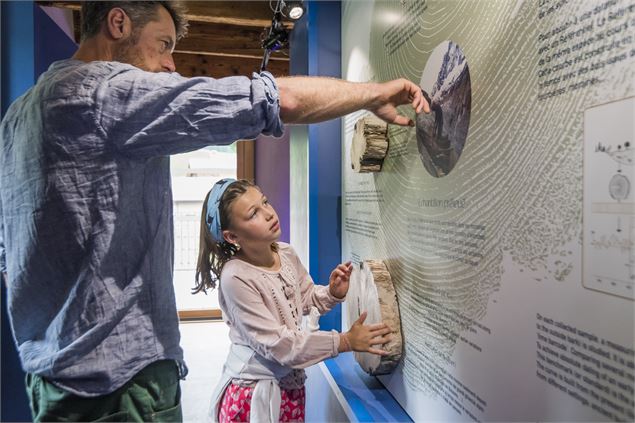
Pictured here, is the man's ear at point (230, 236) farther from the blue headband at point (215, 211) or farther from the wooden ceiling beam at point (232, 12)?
the wooden ceiling beam at point (232, 12)

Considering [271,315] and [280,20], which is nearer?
[271,315]

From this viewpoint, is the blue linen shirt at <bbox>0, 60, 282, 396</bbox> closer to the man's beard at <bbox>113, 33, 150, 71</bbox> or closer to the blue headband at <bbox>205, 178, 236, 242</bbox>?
the man's beard at <bbox>113, 33, 150, 71</bbox>

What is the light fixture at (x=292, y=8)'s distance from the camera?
282cm

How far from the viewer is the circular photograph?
4.21 feet

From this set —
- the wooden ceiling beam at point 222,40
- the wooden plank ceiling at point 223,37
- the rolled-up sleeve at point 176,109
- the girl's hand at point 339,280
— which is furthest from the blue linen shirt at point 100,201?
the wooden ceiling beam at point 222,40

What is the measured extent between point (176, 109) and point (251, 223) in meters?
0.79

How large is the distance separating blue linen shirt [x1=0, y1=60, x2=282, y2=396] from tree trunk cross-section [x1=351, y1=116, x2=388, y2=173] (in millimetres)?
1015

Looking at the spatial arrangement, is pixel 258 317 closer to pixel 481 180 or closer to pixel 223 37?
pixel 481 180

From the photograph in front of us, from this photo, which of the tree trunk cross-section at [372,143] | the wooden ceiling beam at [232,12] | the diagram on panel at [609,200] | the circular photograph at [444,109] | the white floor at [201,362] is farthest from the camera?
the wooden ceiling beam at [232,12]

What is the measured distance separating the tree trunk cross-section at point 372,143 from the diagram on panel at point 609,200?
3.73 feet

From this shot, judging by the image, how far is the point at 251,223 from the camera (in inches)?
64.8

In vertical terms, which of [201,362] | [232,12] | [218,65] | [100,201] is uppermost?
[218,65]

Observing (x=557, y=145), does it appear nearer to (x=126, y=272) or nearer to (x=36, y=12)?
(x=126, y=272)

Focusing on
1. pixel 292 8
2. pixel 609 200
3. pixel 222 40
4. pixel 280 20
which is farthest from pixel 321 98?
pixel 222 40
